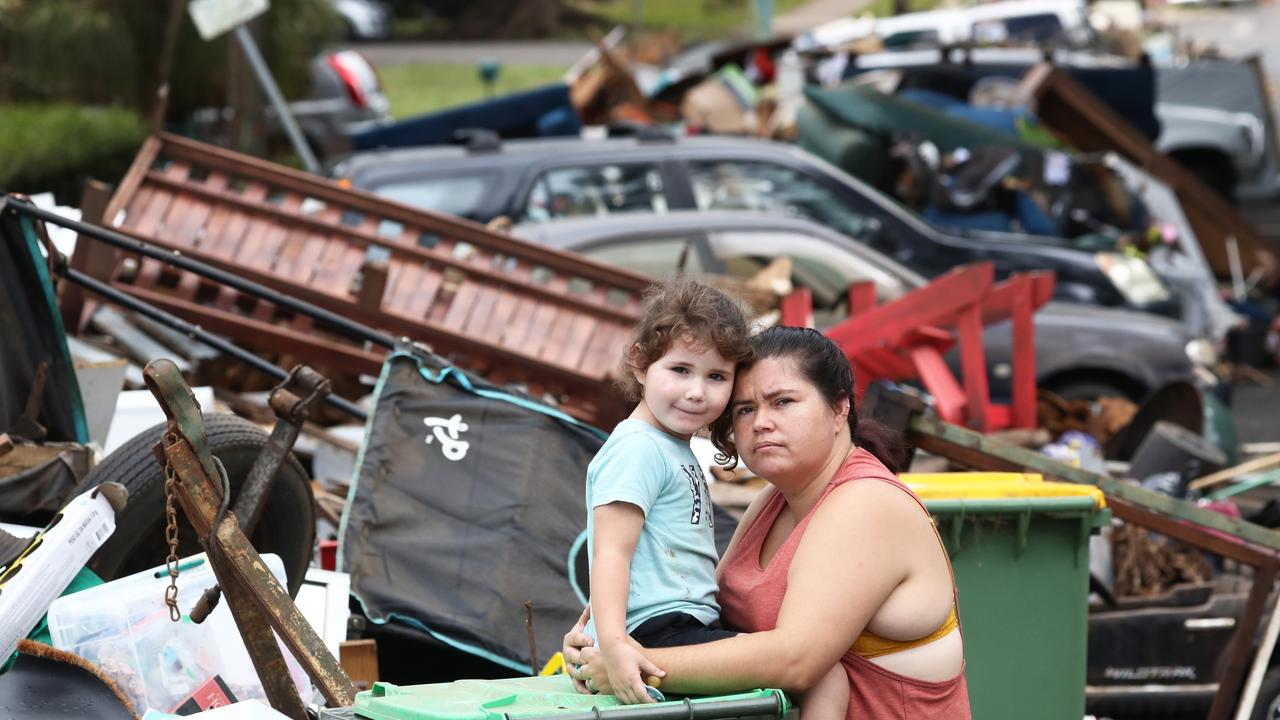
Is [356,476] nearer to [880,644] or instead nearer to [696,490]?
[696,490]

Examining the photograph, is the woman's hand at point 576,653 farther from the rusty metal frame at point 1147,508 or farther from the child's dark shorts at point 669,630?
the rusty metal frame at point 1147,508

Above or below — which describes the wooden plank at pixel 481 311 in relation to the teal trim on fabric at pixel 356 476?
above

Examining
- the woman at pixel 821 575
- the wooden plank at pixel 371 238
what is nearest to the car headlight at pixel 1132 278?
the wooden plank at pixel 371 238

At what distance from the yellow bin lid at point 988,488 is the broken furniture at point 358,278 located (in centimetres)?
236

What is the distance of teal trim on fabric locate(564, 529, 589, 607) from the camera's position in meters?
4.74

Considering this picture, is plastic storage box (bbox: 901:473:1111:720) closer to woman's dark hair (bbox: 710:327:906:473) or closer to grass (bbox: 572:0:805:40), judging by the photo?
woman's dark hair (bbox: 710:327:906:473)

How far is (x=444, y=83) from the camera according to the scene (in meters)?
25.6

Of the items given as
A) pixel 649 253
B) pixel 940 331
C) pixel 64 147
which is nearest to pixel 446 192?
pixel 649 253

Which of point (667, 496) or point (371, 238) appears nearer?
point (667, 496)

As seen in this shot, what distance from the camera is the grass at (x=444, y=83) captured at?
22984 millimetres

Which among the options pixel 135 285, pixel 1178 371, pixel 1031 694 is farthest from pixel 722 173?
pixel 1031 694

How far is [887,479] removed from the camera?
108 inches

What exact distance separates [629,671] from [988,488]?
1809 millimetres

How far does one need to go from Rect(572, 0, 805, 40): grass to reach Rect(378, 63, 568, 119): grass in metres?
6.11
